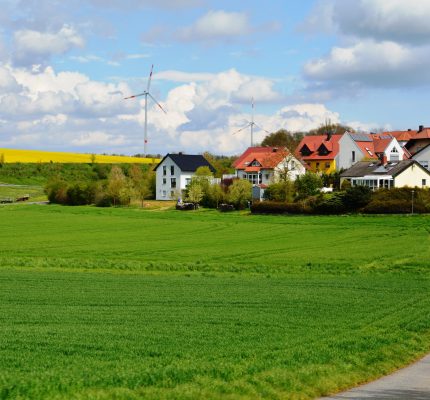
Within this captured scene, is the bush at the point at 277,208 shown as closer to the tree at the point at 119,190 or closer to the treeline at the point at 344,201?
the treeline at the point at 344,201

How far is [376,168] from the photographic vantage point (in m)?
94.9

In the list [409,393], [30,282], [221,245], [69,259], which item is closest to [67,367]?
[409,393]

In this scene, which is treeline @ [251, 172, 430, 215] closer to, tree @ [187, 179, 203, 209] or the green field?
tree @ [187, 179, 203, 209]

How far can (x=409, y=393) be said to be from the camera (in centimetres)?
1330

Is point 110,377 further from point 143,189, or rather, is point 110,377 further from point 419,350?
point 143,189

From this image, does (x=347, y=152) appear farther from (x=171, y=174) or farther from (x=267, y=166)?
(x=171, y=174)

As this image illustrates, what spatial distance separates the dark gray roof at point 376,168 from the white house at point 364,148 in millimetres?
10216

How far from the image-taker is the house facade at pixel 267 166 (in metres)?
Answer: 103

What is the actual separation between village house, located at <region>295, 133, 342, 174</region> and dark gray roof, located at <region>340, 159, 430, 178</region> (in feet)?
52.8

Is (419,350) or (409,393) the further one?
(419,350)

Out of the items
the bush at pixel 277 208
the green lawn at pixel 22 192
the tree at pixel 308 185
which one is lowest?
the bush at pixel 277 208

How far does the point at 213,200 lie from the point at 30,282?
63.9 m

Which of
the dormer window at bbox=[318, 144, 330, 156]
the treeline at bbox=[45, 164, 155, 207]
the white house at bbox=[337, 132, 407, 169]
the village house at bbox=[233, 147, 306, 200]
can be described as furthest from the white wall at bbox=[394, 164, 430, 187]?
the treeline at bbox=[45, 164, 155, 207]

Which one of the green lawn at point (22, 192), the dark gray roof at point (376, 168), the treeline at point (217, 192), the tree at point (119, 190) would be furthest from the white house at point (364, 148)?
the green lawn at point (22, 192)
